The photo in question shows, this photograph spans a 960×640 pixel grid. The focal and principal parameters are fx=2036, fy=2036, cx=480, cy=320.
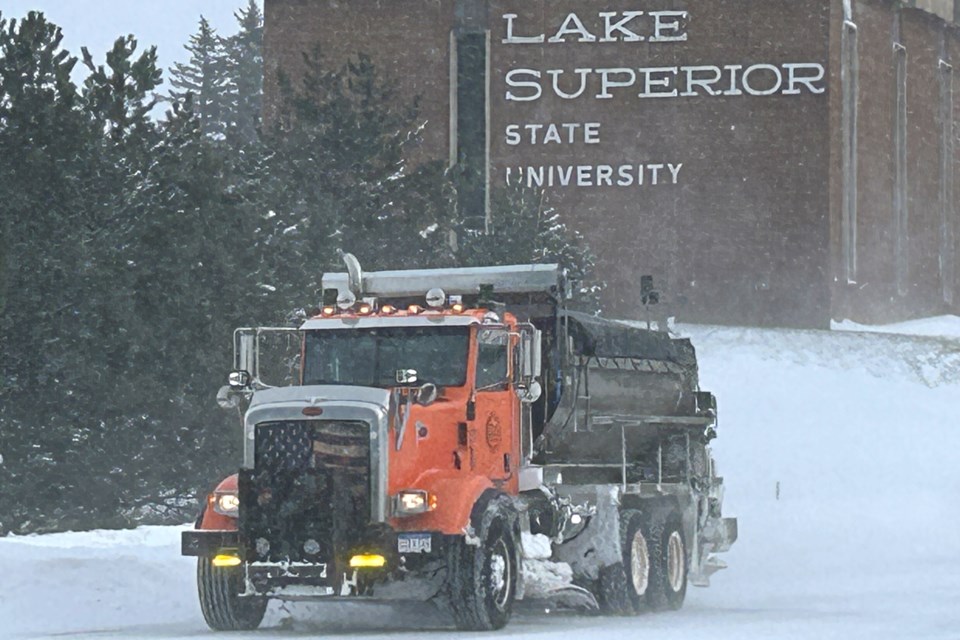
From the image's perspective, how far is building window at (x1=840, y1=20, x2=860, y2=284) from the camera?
7350 centimetres

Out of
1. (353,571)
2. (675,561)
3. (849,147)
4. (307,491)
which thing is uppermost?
(849,147)

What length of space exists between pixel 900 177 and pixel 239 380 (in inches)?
2443

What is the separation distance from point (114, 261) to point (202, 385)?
3191 mm

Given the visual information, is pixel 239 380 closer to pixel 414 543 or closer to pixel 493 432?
pixel 493 432

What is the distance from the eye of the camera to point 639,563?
2091cm

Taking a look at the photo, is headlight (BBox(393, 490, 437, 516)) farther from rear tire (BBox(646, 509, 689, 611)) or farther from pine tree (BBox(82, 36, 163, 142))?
pine tree (BBox(82, 36, 163, 142))

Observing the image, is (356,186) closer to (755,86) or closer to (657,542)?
(755,86)

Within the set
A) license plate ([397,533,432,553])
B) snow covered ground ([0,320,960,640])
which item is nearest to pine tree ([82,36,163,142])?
snow covered ground ([0,320,960,640])

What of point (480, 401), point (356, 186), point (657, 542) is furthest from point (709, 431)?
point (356, 186)

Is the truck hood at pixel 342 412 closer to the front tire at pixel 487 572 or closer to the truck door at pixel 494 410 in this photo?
the front tire at pixel 487 572

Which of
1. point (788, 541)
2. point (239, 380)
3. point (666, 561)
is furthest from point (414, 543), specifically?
point (788, 541)

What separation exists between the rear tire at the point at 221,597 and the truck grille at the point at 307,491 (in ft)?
2.17

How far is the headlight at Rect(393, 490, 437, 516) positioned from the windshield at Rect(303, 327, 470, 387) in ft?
4.63

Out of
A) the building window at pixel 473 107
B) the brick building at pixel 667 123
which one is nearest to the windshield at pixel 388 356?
the brick building at pixel 667 123
